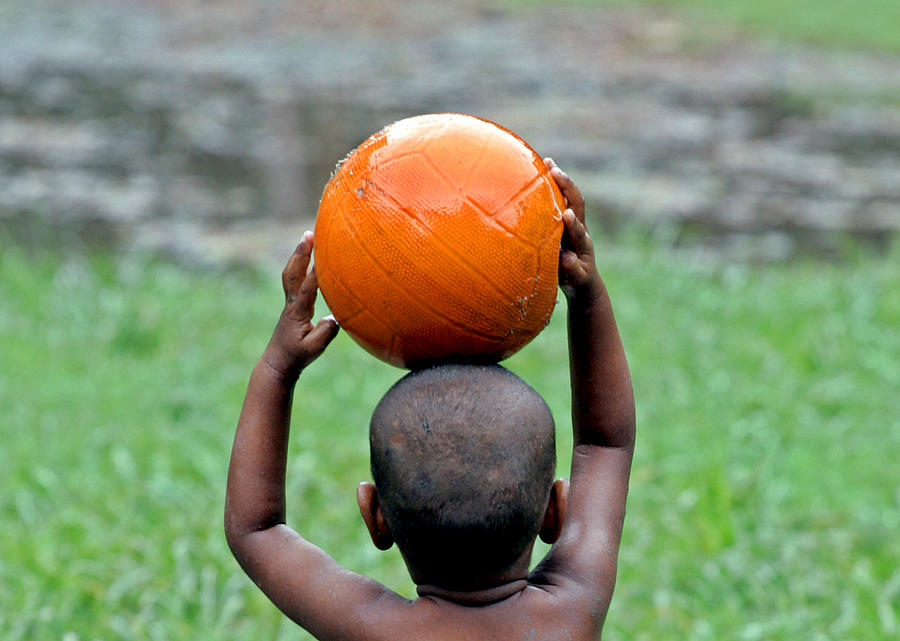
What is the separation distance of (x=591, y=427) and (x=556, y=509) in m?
0.30

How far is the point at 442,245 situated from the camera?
2068 millimetres

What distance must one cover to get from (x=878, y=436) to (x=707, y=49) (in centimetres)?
1087

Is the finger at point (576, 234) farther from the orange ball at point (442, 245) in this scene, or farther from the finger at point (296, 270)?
the finger at point (296, 270)

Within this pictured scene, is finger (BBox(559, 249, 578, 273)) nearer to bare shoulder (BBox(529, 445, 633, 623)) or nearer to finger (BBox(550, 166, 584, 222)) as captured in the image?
finger (BBox(550, 166, 584, 222))

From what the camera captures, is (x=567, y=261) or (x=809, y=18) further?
(x=809, y=18)

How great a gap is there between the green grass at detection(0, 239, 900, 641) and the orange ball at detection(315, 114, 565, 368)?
183 cm

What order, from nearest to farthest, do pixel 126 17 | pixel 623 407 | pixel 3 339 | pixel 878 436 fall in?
pixel 623 407 < pixel 878 436 < pixel 3 339 < pixel 126 17

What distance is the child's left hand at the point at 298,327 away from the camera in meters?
2.12

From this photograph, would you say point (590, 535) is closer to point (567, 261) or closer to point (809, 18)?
point (567, 261)

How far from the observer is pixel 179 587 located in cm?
378

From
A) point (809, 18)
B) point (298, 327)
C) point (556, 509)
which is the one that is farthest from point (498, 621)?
point (809, 18)

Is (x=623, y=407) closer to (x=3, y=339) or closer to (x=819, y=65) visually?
(x=3, y=339)

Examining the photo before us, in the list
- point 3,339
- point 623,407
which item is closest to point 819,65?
point 3,339

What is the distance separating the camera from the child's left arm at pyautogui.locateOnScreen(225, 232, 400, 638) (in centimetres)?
211
